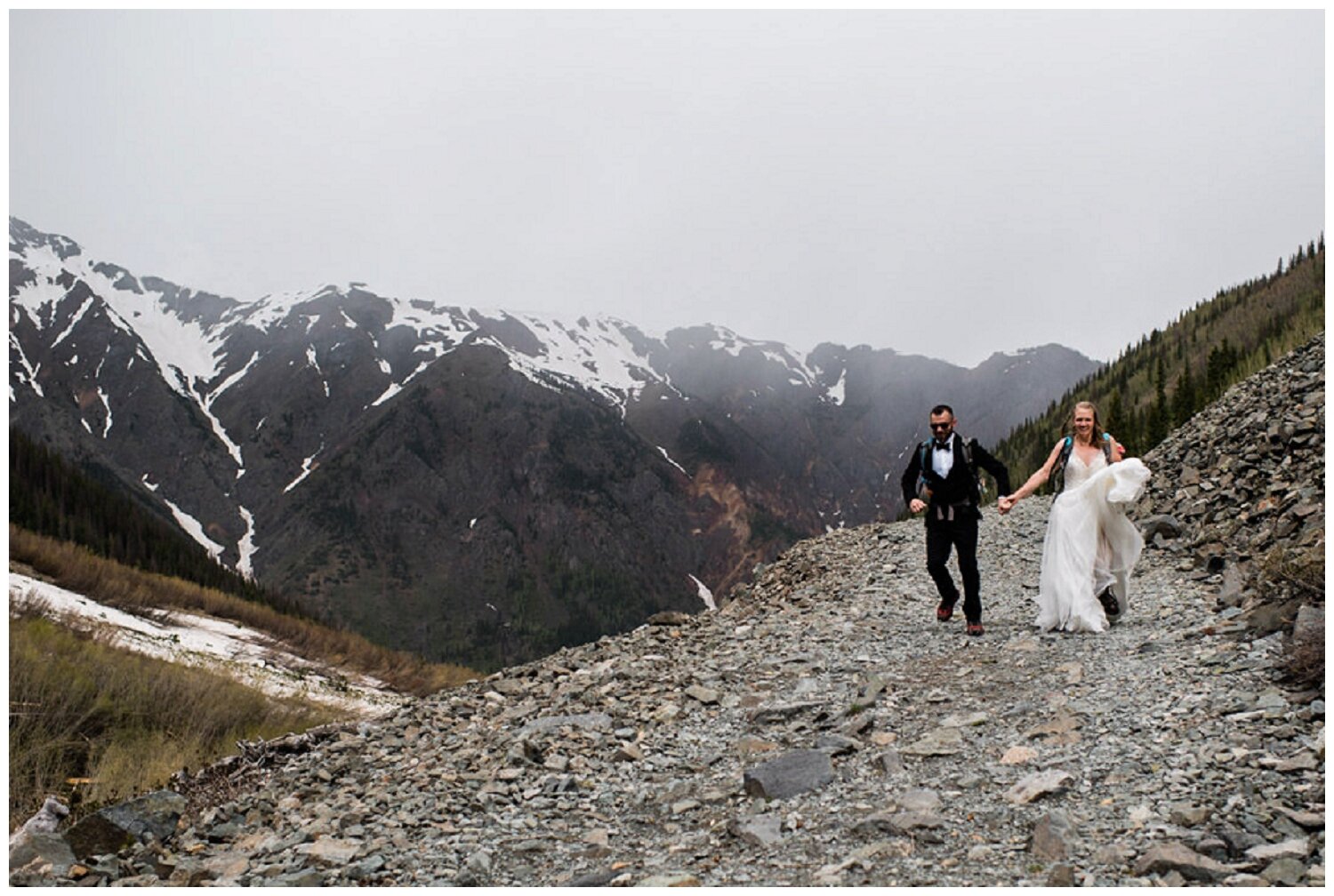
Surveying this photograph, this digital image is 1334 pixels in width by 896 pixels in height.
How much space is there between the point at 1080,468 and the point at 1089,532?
0.82 m

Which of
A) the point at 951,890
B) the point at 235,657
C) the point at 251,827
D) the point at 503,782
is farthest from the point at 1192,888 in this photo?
the point at 235,657

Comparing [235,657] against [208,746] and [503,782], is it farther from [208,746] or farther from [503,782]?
[503,782]

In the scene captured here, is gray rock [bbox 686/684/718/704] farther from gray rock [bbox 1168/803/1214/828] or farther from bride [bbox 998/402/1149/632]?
gray rock [bbox 1168/803/1214/828]

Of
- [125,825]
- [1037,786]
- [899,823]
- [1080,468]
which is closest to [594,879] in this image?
[899,823]

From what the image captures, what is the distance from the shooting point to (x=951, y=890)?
381 centimetres

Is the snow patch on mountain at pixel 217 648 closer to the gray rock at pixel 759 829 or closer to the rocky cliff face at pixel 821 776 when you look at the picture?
the rocky cliff face at pixel 821 776

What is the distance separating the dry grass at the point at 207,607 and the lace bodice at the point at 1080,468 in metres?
17.3

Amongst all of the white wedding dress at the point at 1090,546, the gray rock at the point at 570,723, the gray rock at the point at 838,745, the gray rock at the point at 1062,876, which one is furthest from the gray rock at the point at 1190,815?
the white wedding dress at the point at 1090,546

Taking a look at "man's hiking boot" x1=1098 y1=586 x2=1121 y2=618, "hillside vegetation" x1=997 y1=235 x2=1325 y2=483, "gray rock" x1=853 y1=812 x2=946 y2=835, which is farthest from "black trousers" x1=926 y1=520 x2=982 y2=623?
"hillside vegetation" x1=997 y1=235 x2=1325 y2=483

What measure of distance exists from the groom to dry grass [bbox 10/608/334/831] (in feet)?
28.9

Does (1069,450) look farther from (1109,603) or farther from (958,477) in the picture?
(1109,603)

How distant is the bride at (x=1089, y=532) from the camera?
9062mm

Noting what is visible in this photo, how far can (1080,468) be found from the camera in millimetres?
9508

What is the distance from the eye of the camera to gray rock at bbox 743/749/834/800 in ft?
18.0
